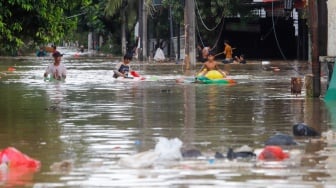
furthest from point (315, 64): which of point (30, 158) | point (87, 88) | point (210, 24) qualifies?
point (210, 24)

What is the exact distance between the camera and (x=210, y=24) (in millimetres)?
54531

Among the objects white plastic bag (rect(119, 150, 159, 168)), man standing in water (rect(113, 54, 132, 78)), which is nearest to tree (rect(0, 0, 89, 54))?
white plastic bag (rect(119, 150, 159, 168))

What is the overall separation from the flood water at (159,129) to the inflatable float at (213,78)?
920 millimetres

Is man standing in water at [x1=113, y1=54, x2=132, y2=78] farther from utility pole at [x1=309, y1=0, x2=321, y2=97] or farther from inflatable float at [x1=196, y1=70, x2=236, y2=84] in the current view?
utility pole at [x1=309, y1=0, x2=321, y2=97]

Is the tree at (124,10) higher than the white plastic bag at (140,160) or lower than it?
higher

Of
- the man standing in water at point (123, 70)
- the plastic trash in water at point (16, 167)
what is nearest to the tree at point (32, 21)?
the plastic trash in water at point (16, 167)

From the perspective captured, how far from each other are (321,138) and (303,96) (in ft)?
29.6

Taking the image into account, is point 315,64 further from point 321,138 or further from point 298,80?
point 321,138

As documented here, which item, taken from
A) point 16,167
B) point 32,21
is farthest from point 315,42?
point 16,167

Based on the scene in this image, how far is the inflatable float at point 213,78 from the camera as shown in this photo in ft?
93.2

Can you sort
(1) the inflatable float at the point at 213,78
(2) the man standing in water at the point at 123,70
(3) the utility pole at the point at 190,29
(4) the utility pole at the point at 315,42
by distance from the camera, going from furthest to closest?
(3) the utility pole at the point at 190,29 < (2) the man standing in water at the point at 123,70 < (1) the inflatable float at the point at 213,78 < (4) the utility pole at the point at 315,42

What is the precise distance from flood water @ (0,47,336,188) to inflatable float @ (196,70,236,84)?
920 mm

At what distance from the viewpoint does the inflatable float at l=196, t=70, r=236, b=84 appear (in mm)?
28406

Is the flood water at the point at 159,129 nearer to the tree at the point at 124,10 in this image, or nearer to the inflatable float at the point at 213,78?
the inflatable float at the point at 213,78
